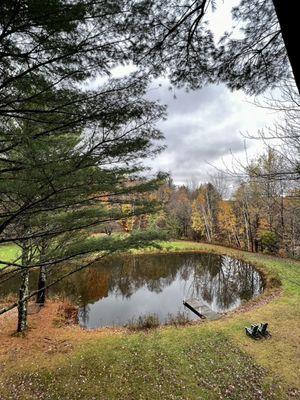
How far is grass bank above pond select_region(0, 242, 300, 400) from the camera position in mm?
5324

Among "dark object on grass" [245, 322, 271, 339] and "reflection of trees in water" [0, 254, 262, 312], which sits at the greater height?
"dark object on grass" [245, 322, 271, 339]

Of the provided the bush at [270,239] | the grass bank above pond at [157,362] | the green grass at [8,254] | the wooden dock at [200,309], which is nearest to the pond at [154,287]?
the wooden dock at [200,309]

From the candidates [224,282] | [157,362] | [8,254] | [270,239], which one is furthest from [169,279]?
[8,254]

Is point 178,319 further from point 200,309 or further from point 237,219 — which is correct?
point 237,219

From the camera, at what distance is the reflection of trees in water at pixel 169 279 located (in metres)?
12.9

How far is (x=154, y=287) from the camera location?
1468cm

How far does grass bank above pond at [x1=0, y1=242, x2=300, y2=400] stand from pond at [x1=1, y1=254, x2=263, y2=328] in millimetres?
2316

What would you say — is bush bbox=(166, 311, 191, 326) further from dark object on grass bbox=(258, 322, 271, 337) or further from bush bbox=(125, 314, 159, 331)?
dark object on grass bbox=(258, 322, 271, 337)

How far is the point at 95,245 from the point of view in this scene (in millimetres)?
4652

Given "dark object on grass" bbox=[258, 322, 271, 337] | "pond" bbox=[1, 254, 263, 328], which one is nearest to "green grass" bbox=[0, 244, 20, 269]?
"pond" bbox=[1, 254, 263, 328]

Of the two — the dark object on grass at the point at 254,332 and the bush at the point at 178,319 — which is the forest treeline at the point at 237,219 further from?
the dark object on grass at the point at 254,332

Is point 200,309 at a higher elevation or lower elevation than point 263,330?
lower

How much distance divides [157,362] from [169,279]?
9.99 m

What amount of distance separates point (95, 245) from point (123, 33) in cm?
340
